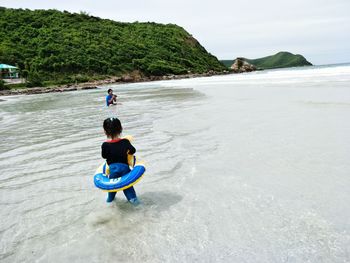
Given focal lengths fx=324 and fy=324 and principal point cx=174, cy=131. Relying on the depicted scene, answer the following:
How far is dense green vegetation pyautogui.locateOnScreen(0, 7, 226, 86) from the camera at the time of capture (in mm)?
57031

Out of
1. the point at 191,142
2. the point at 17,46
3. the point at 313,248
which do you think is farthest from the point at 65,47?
the point at 313,248

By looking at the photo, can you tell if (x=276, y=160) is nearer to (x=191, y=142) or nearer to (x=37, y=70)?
(x=191, y=142)

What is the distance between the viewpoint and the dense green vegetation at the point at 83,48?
57.0 m

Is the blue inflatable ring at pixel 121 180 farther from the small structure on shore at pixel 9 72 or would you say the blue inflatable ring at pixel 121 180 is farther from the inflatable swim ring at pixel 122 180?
the small structure on shore at pixel 9 72

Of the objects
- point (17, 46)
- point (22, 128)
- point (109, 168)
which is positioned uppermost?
point (17, 46)

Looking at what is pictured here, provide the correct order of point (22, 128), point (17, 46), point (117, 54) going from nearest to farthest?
point (22, 128) < point (17, 46) < point (117, 54)

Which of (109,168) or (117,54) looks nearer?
(109,168)

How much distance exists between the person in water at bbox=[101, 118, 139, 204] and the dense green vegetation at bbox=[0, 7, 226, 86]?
45.7 m

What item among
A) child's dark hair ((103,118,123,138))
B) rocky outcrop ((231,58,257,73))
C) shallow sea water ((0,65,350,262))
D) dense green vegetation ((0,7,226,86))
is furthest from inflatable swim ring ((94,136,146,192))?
rocky outcrop ((231,58,257,73))

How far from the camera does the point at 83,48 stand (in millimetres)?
66500

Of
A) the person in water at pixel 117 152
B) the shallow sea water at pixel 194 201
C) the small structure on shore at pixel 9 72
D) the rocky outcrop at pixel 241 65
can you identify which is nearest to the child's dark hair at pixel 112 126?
the person in water at pixel 117 152

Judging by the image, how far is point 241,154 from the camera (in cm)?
565

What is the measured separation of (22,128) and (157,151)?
241 inches

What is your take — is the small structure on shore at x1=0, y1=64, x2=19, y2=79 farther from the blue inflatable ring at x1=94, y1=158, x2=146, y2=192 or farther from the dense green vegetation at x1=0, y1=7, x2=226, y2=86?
the blue inflatable ring at x1=94, y1=158, x2=146, y2=192
